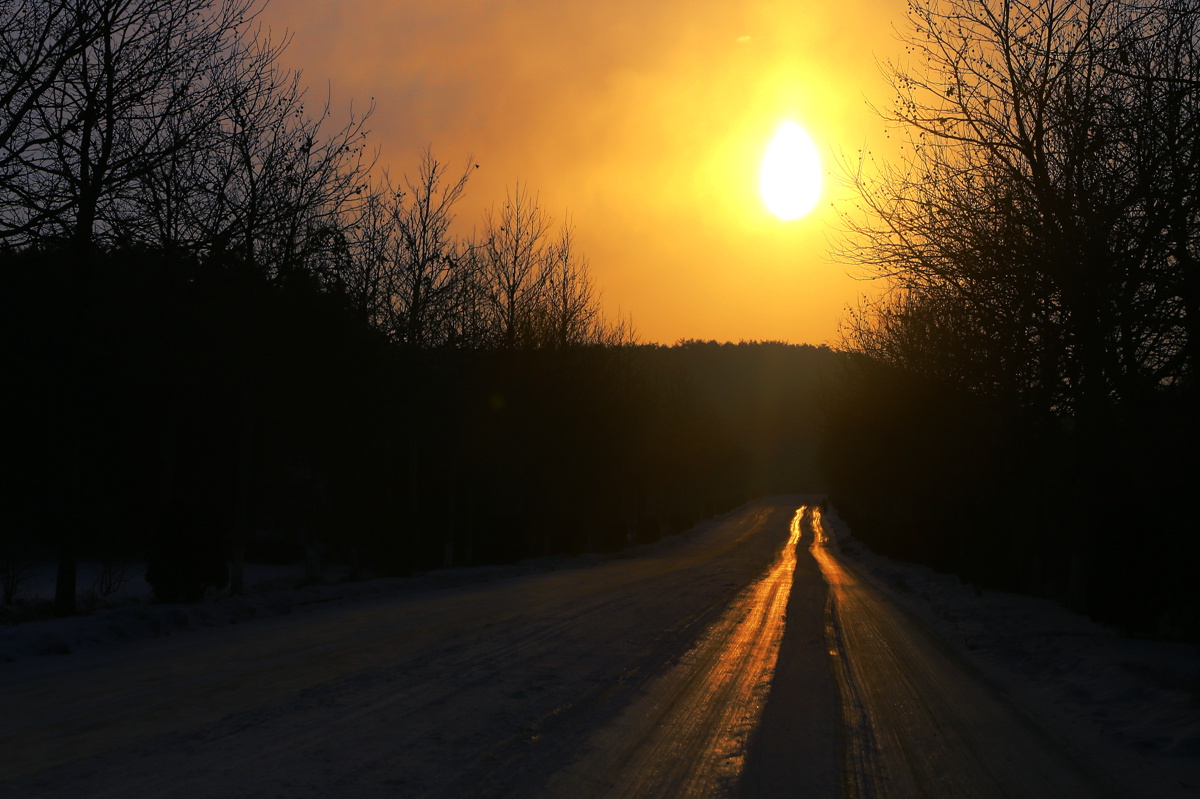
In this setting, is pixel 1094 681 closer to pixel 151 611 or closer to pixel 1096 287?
pixel 1096 287

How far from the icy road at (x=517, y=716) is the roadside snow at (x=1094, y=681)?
0.38 metres

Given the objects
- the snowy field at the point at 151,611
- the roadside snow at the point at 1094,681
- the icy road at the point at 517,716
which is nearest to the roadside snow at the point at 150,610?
the snowy field at the point at 151,611

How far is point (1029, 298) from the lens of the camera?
11211mm

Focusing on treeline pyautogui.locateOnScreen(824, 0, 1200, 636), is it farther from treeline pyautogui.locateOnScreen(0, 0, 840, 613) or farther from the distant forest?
treeline pyautogui.locateOnScreen(0, 0, 840, 613)

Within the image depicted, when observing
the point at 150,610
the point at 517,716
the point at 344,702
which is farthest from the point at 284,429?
the point at 517,716

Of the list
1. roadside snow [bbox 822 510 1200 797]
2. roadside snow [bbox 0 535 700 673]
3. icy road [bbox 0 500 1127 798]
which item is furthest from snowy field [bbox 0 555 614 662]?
roadside snow [bbox 822 510 1200 797]

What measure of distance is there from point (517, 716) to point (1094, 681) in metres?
6.06

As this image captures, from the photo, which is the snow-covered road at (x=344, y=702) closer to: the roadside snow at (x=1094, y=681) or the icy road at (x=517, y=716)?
the icy road at (x=517, y=716)

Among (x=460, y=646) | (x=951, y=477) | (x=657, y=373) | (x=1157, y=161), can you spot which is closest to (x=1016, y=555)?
(x=951, y=477)

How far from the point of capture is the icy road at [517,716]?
5270 mm

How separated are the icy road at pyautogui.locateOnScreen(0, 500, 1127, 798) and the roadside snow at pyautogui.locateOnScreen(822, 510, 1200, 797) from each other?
1.25 ft

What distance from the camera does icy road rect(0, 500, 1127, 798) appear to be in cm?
527

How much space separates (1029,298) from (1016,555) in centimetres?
1332

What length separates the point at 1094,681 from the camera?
890 cm
